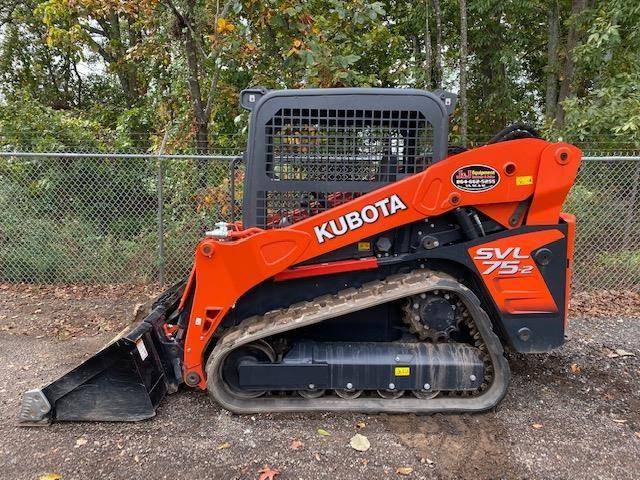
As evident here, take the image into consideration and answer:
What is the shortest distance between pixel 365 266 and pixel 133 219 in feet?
13.5

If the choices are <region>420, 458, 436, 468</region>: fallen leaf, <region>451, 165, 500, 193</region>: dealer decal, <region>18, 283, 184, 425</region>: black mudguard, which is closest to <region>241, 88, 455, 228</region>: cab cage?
<region>451, 165, 500, 193</region>: dealer decal

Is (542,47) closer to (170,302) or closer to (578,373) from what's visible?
(578,373)

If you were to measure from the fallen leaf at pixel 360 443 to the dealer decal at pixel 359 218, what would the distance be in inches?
48.2

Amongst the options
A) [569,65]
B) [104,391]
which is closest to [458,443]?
[104,391]

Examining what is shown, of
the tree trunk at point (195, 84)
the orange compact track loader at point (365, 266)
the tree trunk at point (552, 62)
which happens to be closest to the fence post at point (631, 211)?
the orange compact track loader at point (365, 266)

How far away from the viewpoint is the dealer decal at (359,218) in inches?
126

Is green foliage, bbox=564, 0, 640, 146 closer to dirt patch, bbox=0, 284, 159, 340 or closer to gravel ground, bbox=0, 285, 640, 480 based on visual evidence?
gravel ground, bbox=0, 285, 640, 480

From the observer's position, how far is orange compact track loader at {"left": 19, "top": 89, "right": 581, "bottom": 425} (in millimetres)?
3217

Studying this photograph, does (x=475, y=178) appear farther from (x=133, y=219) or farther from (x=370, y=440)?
(x=133, y=219)

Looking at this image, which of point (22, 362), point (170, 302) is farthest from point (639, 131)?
point (22, 362)

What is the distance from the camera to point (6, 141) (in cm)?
741

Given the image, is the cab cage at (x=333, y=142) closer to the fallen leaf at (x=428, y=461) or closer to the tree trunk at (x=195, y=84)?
the fallen leaf at (x=428, y=461)

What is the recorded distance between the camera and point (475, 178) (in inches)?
126

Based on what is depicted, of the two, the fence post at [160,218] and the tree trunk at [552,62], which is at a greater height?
the tree trunk at [552,62]
